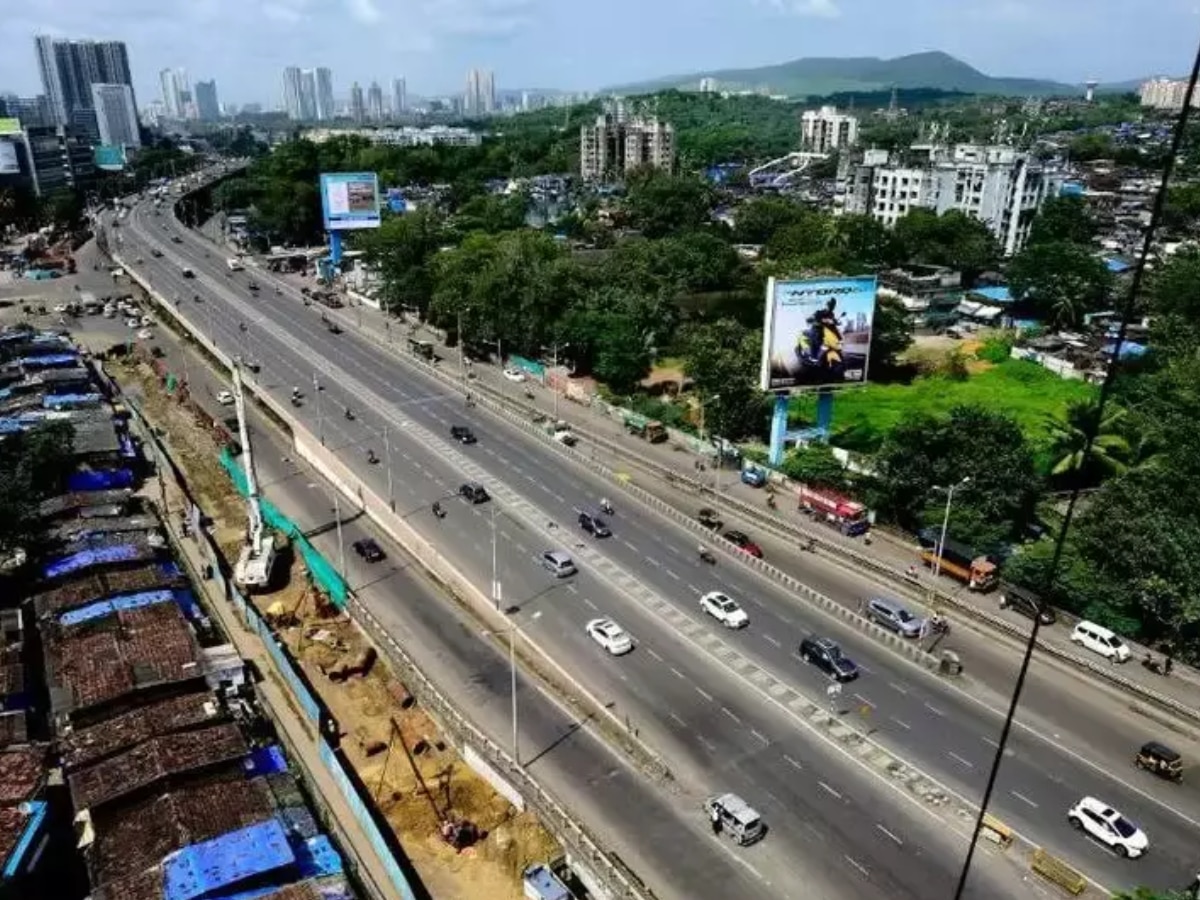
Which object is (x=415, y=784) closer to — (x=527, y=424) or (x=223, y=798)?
(x=223, y=798)

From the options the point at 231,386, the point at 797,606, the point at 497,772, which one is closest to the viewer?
the point at 497,772

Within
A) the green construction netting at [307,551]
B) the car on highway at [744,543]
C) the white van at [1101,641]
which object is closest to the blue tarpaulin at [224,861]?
the green construction netting at [307,551]

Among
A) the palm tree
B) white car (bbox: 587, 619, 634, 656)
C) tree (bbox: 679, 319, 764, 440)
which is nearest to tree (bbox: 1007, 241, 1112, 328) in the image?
the palm tree

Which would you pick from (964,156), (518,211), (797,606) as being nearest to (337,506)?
(797,606)

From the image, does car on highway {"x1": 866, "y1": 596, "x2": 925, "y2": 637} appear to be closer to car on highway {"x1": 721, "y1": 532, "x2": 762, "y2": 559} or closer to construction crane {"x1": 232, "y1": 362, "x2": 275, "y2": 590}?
car on highway {"x1": 721, "y1": 532, "x2": 762, "y2": 559}

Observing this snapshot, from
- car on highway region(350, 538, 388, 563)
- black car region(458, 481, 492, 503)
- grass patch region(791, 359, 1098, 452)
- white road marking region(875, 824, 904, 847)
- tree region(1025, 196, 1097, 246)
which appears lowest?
grass patch region(791, 359, 1098, 452)

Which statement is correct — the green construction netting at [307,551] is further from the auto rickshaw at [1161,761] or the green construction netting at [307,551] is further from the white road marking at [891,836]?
the auto rickshaw at [1161,761]

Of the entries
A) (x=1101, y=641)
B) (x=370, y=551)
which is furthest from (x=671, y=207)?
(x=1101, y=641)
